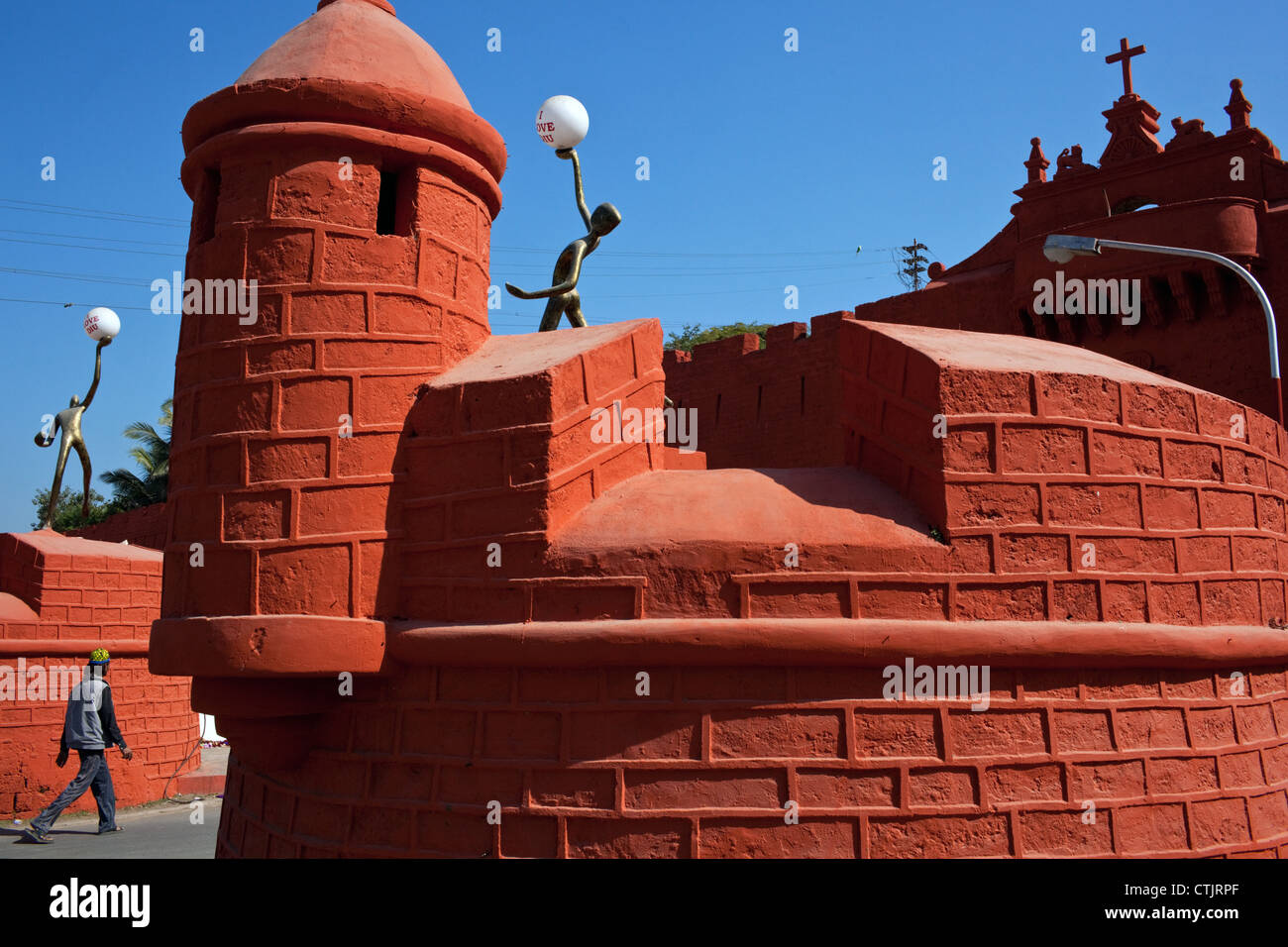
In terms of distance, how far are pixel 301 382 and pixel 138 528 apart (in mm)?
20684

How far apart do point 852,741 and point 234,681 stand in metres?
3.40

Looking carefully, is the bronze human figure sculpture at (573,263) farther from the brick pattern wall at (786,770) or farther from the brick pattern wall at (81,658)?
the brick pattern wall at (81,658)

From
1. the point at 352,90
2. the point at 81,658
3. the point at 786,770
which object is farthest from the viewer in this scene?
the point at 81,658

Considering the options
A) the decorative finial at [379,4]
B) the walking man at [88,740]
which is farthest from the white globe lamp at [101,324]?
the decorative finial at [379,4]

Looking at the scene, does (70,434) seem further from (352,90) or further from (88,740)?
(352,90)

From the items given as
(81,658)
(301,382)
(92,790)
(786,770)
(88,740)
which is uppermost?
(301,382)

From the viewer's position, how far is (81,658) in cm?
1215

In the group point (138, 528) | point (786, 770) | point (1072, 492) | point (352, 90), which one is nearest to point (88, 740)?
point (352, 90)

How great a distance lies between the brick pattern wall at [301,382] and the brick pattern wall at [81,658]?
725 cm

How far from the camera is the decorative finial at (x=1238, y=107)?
16031 mm

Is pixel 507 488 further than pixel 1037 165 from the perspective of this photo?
No

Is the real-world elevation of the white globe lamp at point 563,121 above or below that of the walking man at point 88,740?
above

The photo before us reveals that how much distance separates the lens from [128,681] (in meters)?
12.8
